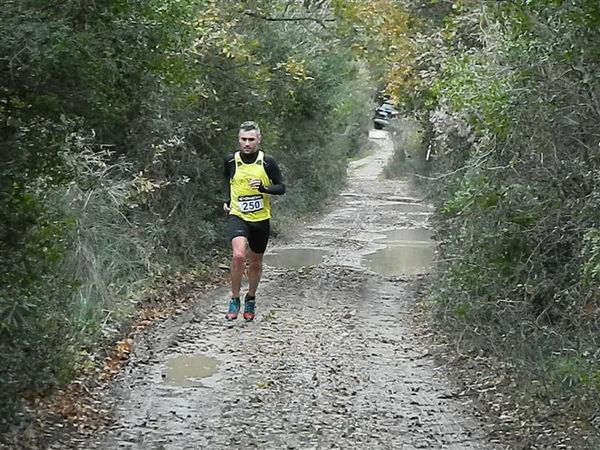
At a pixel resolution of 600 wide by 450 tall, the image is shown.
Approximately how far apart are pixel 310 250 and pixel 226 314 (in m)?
8.99

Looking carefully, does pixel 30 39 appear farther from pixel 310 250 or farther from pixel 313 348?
pixel 310 250

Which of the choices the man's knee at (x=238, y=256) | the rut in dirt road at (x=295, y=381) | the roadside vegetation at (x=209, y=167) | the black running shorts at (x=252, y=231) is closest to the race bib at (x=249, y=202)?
the black running shorts at (x=252, y=231)

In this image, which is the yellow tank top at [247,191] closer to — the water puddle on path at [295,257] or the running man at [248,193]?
the running man at [248,193]

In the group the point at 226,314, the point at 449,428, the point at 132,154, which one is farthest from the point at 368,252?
the point at 449,428

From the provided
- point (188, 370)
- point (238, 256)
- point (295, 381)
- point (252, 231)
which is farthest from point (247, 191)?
point (295, 381)

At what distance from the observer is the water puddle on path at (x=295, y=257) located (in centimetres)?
1722

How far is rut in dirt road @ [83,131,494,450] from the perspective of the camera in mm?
6836

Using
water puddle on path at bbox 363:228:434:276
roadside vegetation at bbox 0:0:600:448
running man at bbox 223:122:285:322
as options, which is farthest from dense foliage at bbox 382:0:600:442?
water puddle on path at bbox 363:228:434:276

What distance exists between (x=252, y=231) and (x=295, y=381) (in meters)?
2.57

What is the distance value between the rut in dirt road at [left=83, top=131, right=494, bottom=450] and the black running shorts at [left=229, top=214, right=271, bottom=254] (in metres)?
0.92

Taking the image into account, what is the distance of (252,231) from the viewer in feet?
34.2

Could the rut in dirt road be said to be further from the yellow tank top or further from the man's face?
the man's face

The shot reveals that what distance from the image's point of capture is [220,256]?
16.5m

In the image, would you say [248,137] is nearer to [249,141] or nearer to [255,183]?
[249,141]
